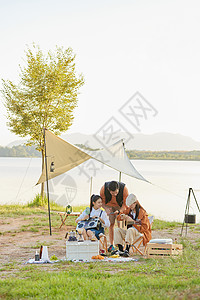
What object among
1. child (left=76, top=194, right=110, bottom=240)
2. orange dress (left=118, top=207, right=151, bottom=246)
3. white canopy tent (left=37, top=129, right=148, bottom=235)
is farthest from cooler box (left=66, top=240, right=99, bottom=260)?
white canopy tent (left=37, top=129, right=148, bottom=235)

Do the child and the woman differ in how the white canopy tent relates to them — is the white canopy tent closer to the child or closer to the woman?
the child

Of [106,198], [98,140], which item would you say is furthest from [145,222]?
[98,140]

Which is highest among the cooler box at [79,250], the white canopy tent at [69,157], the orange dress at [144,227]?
the white canopy tent at [69,157]

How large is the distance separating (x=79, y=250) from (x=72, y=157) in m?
2.82

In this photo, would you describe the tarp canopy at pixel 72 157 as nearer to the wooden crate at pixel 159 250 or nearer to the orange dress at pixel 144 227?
the orange dress at pixel 144 227

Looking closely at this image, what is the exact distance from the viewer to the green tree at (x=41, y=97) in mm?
11703

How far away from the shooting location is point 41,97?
38.4 ft

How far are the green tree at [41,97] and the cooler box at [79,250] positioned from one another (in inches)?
278

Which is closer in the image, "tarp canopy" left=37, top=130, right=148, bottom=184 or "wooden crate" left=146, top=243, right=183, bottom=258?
"wooden crate" left=146, top=243, right=183, bottom=258

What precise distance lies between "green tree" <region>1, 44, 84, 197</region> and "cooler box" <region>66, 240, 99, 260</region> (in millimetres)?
7062

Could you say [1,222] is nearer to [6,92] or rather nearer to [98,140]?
[98,140]

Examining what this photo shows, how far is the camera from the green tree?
11.7 meters

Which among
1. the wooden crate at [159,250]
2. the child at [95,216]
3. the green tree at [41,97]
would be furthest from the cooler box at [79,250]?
the green tree at [41,97]

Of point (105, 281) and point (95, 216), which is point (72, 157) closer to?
point (95, 216)
